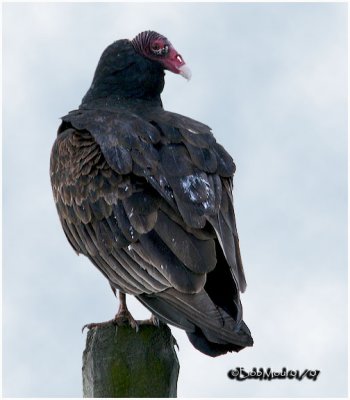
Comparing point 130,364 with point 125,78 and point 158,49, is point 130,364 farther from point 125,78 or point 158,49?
point 158,49

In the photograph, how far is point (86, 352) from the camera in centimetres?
791

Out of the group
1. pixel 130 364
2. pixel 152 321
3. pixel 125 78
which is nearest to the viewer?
pixel 130 364

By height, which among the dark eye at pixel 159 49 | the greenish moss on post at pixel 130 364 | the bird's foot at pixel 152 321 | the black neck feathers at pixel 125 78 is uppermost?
the dark eye at pixel 159 49

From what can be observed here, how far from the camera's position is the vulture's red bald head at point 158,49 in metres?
10.1

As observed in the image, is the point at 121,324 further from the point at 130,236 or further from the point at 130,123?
the point at 130,123

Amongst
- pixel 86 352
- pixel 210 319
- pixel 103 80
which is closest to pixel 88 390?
pixel 86 352

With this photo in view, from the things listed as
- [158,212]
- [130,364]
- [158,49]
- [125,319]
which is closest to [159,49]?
[158,49]

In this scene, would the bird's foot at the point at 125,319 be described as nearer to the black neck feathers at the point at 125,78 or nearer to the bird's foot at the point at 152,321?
the bird's foot at the point at 152,321

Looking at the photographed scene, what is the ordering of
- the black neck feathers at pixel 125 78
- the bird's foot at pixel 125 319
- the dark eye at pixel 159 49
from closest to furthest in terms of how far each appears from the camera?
the bird's foot at pixel 125 319 → the black neck feathers at pixel 125 78 → the dark eye at pixel 159 49

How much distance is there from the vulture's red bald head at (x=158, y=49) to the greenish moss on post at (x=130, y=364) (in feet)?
10.2

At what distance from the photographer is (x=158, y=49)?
10.2 metres

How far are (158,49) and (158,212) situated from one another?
97.0 inches

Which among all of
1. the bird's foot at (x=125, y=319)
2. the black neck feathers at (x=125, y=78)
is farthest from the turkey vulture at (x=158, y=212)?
the black neck feathers at (x=125, y=78)

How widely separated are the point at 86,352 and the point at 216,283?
105cm
